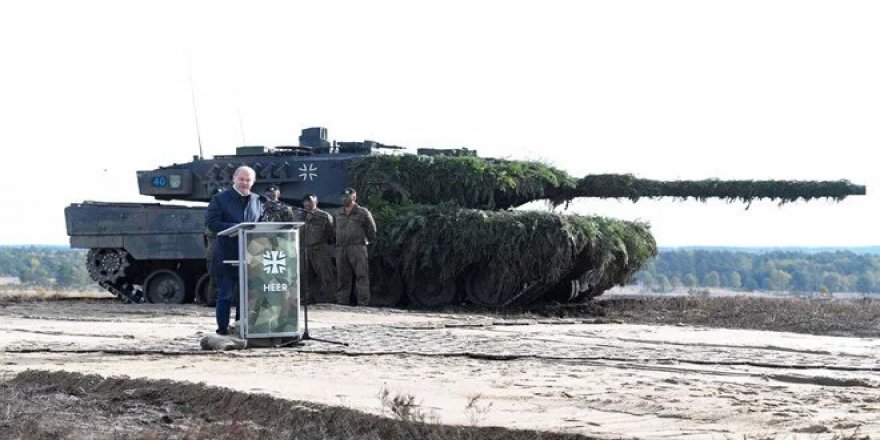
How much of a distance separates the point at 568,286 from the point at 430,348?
460 inches

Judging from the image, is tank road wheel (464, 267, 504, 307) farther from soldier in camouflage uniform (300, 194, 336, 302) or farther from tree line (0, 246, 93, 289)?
tree line (0, 246, 93, 289)

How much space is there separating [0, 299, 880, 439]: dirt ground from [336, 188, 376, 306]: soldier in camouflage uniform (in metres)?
4.01

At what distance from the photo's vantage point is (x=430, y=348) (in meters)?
12.9

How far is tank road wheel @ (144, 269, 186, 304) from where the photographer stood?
23688 mm

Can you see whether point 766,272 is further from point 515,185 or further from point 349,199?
point 349,199

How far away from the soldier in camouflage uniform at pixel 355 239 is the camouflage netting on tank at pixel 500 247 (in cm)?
109

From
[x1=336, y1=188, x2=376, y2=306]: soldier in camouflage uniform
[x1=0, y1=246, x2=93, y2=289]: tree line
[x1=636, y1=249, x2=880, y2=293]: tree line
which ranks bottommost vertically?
[x1=0, y1=246, x2=93, y2=289]: tree line

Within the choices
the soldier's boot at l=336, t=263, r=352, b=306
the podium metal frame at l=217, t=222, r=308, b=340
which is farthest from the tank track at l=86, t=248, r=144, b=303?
the podium metal frame at l=217, t=222, r=308, b=340

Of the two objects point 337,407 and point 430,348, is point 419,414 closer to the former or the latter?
point 337,407

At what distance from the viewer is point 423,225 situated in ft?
73.7

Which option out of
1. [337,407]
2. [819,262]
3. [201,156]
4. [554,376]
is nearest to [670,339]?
[554,376]

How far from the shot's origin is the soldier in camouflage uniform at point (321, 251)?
21.6 meters

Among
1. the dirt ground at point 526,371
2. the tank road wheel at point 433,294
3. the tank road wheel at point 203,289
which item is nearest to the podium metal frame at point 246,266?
the dirt ground at point 526,371

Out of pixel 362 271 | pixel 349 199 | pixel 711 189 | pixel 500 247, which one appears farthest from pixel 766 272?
pixel 349 199
